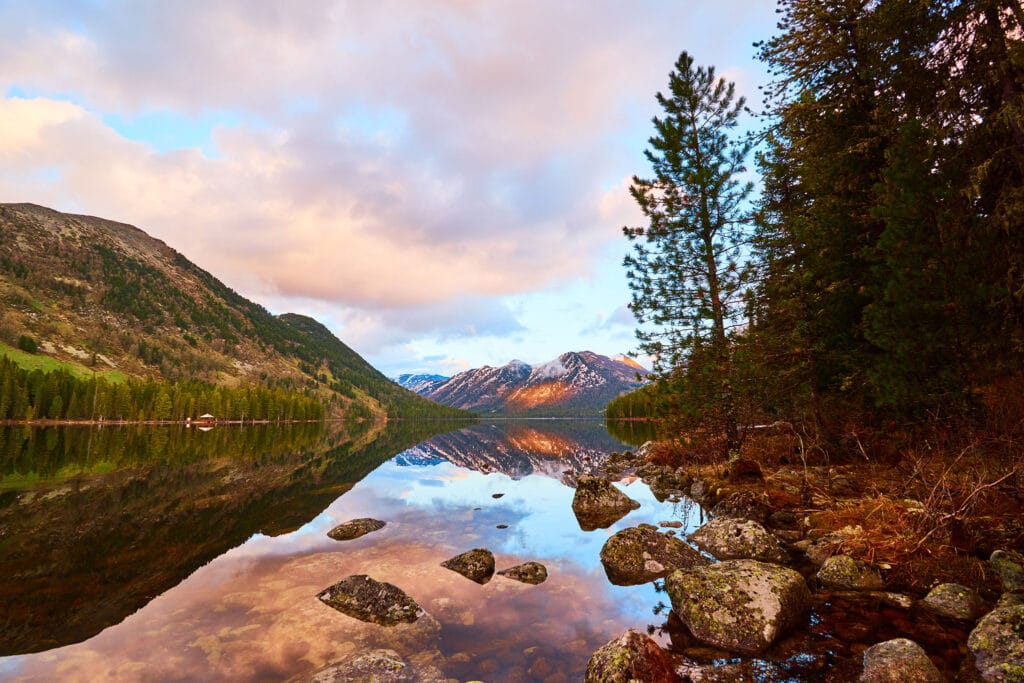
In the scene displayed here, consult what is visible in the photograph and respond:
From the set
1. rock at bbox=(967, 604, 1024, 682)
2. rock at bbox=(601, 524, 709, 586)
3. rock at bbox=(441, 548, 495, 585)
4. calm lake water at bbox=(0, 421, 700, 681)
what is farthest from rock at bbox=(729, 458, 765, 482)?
rock at bbox=(967, 604, 1024, 682)

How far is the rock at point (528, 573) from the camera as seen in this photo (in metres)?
9.97

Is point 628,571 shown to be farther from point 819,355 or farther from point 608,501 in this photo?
point 819,355

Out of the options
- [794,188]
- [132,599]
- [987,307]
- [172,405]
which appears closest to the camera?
[132,599]

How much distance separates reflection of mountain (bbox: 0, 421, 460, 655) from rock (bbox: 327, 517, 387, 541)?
1.97 metres

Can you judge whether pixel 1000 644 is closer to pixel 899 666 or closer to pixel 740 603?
pixel 899 666

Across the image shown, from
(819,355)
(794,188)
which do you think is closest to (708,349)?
(819,355)

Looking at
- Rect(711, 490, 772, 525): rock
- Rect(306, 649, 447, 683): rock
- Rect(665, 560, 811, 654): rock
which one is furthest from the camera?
Rect(711, 490, 772, 525): rock

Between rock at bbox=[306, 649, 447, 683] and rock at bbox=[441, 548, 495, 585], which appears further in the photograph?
rock at bbox=[441, 548, 495, 585]

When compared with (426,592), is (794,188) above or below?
above

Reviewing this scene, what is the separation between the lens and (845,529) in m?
10.1

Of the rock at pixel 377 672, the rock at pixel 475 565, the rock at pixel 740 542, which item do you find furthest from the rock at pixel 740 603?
the rock at pixel 475 565

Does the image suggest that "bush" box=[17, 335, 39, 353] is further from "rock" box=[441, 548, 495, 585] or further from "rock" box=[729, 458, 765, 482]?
"rock" box=[729, 458, 765, 482]

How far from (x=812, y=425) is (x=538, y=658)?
683 inches

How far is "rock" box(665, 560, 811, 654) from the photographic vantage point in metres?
6.64
